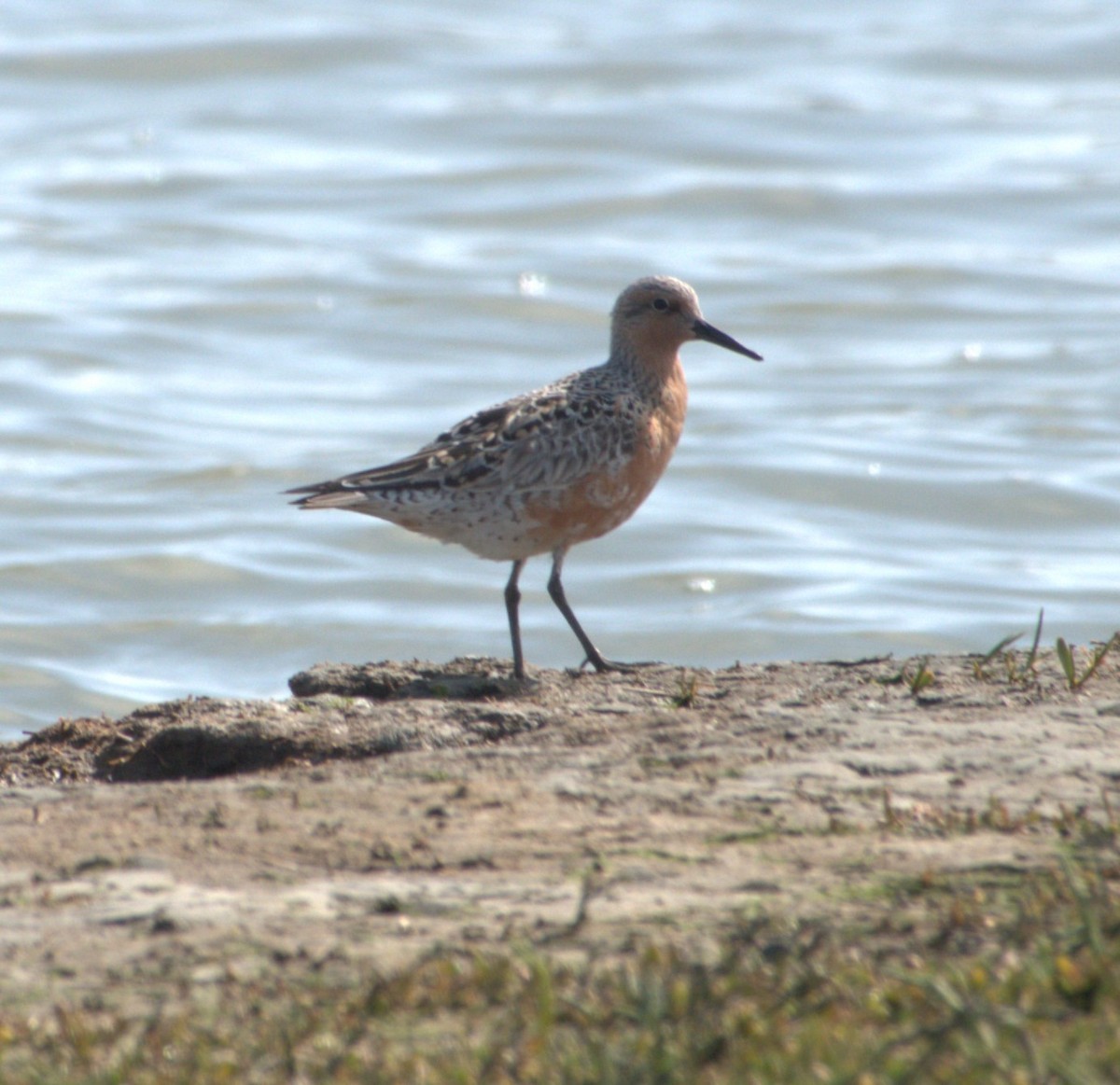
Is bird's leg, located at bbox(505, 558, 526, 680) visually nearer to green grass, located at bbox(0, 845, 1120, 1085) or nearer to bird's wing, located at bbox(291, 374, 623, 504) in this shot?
bird's wing, located at bbox(291, 374, 623, 504)

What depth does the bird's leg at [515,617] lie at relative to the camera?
24.5 ft

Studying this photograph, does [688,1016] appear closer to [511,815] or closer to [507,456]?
[511,815]

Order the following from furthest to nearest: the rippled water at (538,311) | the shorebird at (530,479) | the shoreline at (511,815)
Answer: the rippled water at (538,311) < the shorebird at (530,479) < the shoreline at (511,815)

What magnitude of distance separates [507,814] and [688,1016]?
139cm

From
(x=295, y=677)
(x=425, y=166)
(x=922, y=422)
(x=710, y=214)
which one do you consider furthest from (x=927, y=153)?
(x=295, y=677)

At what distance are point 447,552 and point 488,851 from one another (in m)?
9.43

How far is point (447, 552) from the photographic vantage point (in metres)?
14.3

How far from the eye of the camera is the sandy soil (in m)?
4.43

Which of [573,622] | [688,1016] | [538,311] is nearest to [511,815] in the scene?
[688,1016]

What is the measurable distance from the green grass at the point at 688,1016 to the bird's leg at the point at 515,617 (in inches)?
123

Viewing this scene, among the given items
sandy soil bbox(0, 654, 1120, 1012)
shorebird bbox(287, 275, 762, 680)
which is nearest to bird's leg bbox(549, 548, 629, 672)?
shorebird bbox(287, 275, 762, 680)

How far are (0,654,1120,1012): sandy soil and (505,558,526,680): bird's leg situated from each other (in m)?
0.54

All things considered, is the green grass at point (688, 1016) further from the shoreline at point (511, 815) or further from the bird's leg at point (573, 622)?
the bird's leg at point (573, 622)

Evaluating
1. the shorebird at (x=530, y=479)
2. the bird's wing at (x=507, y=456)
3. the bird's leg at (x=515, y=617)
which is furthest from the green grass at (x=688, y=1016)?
the bird's wing at (x=507, y=456)
